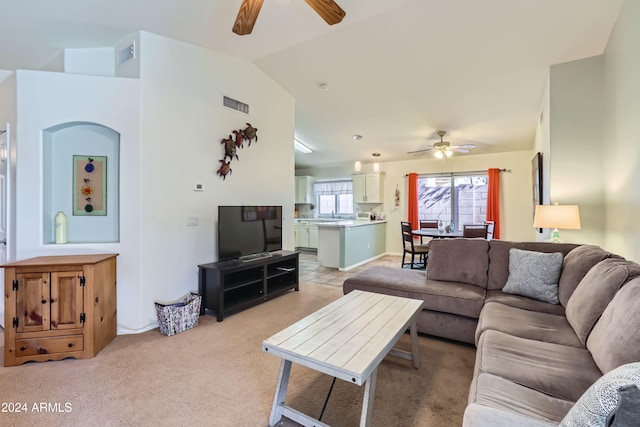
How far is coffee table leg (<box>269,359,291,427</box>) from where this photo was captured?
5.62 ft

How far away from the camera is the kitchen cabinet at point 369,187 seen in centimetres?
751

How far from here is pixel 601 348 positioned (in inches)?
58.1

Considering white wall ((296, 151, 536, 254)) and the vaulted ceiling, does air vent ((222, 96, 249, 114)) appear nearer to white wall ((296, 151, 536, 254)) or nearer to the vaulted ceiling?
the vaulted ceiling

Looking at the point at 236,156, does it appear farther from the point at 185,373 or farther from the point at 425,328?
the point at 425,328

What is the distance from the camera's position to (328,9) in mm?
2260

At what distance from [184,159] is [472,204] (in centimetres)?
604

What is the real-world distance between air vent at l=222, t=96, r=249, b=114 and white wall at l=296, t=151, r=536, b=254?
4.29m

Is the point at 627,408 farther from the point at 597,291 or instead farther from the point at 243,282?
the point at 243,282

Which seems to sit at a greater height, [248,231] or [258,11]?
[258,11]

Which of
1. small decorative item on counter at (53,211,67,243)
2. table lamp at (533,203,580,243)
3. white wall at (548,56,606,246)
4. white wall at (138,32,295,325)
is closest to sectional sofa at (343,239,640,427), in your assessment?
table lamp at (533,203,580,243)

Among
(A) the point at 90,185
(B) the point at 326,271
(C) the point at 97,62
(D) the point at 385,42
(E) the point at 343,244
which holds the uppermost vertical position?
(D) the point at 385,42

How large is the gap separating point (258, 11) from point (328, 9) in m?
0.53

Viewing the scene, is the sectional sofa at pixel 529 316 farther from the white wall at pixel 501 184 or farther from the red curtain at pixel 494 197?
the white wall at pixel 501 184

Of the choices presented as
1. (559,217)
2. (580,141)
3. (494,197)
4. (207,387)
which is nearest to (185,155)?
(207,387)
